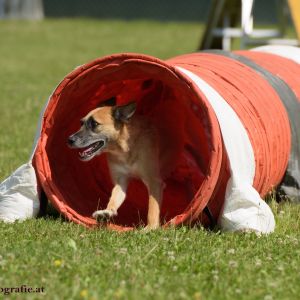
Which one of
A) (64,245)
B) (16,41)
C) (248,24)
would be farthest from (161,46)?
(64,245)

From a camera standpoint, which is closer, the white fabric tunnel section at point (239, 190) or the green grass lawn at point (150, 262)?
the green grass lawn at point (150, 262)

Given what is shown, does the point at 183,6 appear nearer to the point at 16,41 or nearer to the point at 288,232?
the point at 16,41

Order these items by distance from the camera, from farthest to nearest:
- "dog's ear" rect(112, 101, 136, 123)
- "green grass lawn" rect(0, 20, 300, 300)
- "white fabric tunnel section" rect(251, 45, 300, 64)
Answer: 1. "white fabric tunnel section" rect(251, 45, 300, 64)
2. "dog's ear" rect(112, 101, 136, 123)
3. "green grass lawn" rect(0, 20, 300, 300)

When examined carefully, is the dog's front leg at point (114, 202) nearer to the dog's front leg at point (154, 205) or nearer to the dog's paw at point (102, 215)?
the dog's paw at point (102, 215)

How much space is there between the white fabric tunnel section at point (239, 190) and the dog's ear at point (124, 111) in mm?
667

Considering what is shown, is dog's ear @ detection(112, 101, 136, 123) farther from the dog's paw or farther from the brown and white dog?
the dog's paw

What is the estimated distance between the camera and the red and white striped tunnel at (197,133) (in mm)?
6328

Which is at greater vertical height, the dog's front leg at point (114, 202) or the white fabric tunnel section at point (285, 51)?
the white fabric tunnel section at point (285, 51)

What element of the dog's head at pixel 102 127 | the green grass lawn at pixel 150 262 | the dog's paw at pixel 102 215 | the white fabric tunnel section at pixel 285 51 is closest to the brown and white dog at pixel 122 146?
the dog's head at pixel 102 127

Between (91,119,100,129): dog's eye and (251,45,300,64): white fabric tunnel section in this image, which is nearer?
(91,119,100,129): dog's eye

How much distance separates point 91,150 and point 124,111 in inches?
16.4

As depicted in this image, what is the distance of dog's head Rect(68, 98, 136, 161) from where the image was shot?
22.6 feet

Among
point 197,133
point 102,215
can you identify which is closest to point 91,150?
point 102,215

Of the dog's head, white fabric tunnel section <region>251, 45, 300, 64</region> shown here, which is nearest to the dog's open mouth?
the dog's head
